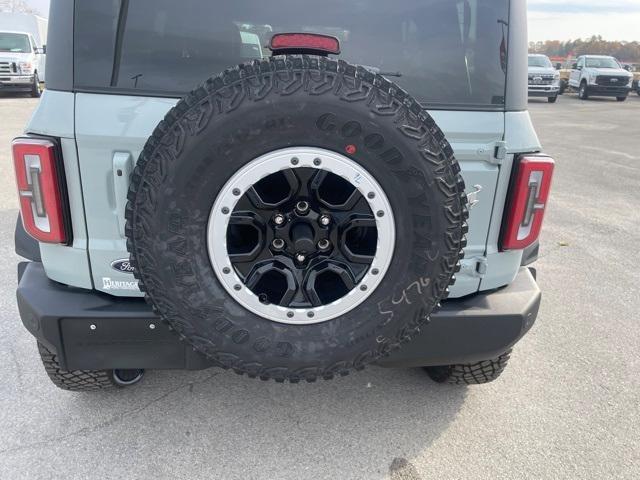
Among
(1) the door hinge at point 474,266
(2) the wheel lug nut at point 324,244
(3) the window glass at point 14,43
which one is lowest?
(1) the door hinge at point 474,266

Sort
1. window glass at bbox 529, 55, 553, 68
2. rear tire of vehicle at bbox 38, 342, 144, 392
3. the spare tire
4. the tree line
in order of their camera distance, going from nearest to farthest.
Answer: the spare tire < rear tire of vehicle at bbox 38, 342, 144, 392 < window glass at bbox 529, 55, 553, 68 < the tree line

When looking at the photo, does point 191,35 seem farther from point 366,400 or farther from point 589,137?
point 589,137

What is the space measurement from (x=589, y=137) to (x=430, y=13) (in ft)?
40.1

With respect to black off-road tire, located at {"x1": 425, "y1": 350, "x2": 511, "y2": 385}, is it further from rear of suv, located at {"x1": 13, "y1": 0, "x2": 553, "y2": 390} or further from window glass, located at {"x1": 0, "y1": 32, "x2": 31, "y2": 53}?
window glass, located at {"x1": 0, "y1": 32, "x2": 31, "y2": 53}

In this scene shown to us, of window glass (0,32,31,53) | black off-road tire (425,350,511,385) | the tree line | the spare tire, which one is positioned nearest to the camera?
the spare tire

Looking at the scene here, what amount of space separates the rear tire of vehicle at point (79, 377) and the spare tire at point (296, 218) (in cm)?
92

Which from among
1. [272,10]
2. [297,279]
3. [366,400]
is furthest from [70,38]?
[366,400]

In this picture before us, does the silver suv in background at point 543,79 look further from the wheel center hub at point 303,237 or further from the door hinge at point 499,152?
the wheel center hub at point 303,237

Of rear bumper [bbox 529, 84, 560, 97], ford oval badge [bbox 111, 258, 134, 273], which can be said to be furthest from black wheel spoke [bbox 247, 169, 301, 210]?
rear bumper [bbox 529, 84, 560, 97]

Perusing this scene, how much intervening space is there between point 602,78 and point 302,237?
84.6 feet

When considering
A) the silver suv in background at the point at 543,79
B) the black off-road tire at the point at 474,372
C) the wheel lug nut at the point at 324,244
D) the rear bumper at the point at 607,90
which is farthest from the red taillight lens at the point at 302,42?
the rear bumper at the point at 607,90

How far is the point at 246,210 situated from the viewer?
69.3 inches

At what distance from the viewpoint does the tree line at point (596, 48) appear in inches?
2680

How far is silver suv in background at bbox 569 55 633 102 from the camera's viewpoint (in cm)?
2303
